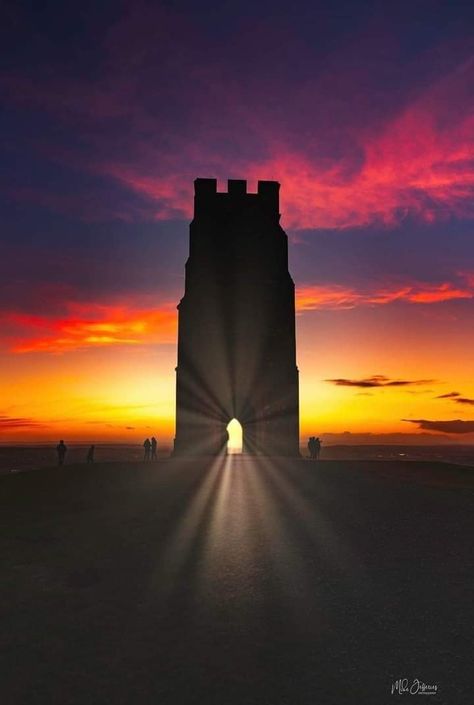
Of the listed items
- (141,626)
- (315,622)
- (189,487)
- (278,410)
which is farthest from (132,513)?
(278,410)

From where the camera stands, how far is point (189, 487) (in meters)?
17.4

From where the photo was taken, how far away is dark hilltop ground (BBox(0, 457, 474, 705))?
20.1ft

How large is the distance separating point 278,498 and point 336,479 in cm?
372

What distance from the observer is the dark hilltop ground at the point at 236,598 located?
20.1ft

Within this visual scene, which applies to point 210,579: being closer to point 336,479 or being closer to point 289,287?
point 336,479
